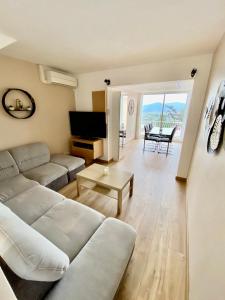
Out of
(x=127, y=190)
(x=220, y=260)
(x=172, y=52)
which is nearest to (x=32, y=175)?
(x=127, y=190)

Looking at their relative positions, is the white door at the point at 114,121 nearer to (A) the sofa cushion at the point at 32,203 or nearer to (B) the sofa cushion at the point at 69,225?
(A) the sofa cushion at the point at 32,203

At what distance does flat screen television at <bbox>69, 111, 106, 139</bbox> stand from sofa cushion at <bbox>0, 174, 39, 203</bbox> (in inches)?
72.8

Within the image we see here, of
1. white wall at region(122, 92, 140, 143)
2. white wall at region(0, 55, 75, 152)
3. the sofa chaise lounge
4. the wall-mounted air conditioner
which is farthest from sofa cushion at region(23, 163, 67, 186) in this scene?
white wall at region(122, 92, 140, 143)

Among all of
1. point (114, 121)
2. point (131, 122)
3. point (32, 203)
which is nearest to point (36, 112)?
point (114, 121)

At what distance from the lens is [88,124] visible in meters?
3.47

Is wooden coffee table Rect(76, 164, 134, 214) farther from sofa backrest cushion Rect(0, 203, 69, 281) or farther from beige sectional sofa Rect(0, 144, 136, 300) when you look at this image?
sofa backrest cushion Rect(0, 203, 69, 281)

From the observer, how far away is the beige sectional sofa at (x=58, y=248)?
71cm

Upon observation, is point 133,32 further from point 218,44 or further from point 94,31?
point 218,44

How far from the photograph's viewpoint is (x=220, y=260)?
71 centimetres

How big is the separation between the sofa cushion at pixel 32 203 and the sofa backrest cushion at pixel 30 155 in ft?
2.71

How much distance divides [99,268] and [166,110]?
245 inches

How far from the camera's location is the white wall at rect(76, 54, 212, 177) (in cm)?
229

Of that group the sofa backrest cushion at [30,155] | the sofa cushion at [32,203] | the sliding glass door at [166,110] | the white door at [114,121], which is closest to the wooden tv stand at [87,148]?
the white door at [114,121]

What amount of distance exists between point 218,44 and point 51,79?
9.66 feet
